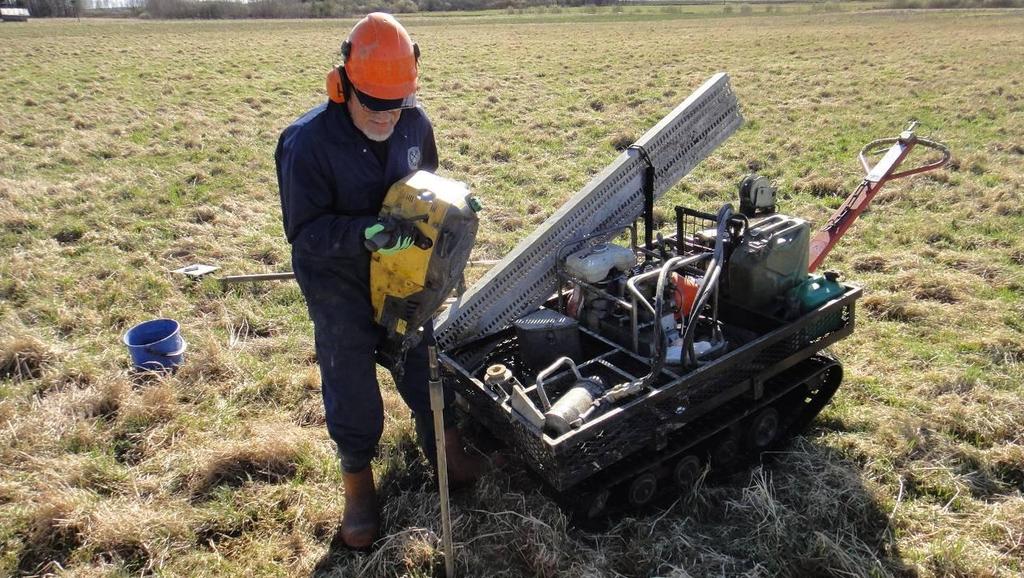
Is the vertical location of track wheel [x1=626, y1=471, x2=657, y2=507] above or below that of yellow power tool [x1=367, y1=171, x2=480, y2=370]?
below

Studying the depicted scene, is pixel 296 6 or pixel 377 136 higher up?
pixel 296 6

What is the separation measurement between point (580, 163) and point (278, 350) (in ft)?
20.2

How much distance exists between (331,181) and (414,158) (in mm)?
472

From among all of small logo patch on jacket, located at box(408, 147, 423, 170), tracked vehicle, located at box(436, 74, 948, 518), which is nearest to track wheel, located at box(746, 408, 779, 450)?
tracked vehicle, located at box(436, 74, 948, 518)

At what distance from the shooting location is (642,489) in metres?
3.58

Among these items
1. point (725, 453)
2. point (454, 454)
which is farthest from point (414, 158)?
point (725, 453)

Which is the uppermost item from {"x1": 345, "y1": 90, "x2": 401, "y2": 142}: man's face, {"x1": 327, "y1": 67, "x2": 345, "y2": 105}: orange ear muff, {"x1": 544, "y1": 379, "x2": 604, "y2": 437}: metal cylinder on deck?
{"x1": 327, "y1": 67, "x2": 345, "y2": 105}: orange ear muff

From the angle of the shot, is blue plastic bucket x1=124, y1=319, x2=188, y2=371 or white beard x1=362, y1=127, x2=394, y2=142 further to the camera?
blue plastic bucket x1=124, y1=319, x2=188, y2=371

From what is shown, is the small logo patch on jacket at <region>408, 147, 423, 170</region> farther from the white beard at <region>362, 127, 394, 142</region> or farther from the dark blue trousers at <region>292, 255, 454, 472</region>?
the dark blue trousers at <region>292, 255, 454, 472</region>

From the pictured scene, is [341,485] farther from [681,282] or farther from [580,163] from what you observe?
[580,163]

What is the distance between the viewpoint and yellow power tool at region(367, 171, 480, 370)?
2.95 meters

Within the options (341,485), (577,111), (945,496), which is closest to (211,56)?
(577,111)

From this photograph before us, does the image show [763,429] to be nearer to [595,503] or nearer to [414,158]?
[595,503]

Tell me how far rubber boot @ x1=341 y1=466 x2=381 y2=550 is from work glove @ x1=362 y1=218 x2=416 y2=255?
4.17 ft
